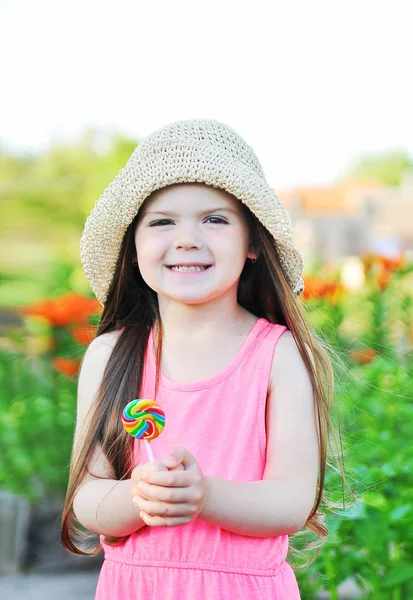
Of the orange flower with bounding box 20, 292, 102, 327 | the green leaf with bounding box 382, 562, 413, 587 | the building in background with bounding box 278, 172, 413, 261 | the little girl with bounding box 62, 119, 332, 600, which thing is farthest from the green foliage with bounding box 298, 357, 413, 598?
the building in background with bounding box 278, 172, 413, 261

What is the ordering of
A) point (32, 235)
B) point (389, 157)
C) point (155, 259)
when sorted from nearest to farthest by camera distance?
point (155, 259), point (32, 235), point (389, 157)

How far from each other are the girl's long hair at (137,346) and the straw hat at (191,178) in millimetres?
35

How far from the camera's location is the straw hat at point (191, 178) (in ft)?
5.00

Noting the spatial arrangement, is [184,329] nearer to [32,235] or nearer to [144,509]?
[144,509]

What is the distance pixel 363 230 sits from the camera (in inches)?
1438

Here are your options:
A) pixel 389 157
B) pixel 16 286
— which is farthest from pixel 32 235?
pixel 389 157

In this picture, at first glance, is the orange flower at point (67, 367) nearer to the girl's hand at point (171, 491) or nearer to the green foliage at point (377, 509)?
the green foliage at point (377, 509)

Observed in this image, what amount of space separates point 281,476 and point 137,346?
14.8 inches

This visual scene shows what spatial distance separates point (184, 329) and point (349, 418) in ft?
3.97

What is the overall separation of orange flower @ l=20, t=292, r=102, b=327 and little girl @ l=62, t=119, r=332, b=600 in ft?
6.13

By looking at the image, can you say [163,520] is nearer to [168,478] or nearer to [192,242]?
[168,478]

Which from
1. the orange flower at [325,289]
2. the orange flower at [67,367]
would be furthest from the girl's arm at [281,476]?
the orange flower at [67,367]

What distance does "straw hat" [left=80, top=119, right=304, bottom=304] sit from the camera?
1524mm

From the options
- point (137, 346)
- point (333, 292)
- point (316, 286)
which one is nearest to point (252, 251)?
point (137, 346)
